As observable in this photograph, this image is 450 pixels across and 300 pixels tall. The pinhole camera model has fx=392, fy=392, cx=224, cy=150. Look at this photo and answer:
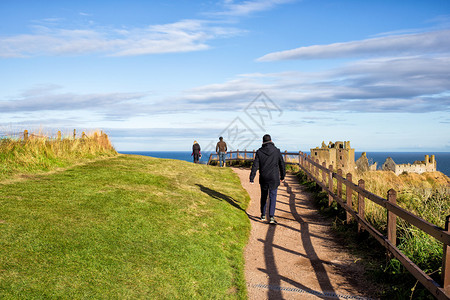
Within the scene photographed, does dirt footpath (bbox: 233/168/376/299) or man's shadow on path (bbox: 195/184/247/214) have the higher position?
man's shadow on path (bbox: 195/184/247/214)

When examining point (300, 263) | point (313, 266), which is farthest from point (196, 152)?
point (313, 266)

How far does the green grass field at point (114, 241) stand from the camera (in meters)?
5.81

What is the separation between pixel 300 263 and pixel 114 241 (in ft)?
12.3

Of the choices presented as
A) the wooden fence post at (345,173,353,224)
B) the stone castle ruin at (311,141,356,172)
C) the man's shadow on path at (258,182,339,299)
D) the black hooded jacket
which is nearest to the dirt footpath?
the man's shadow on path at (258,182,339,299)

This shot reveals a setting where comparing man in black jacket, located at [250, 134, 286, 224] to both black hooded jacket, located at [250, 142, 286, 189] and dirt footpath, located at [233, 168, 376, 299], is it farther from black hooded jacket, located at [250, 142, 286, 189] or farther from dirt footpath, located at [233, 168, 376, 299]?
dirt footpath, located at [233, 168, 376, 299]

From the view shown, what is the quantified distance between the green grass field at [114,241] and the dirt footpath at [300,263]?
41cm

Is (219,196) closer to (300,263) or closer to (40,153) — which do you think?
(300,263)

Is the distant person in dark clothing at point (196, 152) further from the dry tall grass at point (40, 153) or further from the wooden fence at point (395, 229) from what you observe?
the wooden fence at point (395, 229)

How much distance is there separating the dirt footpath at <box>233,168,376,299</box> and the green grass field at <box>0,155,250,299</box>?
407 millimetres

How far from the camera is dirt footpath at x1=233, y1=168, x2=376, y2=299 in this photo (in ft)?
21.5

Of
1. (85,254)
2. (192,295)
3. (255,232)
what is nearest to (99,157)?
(255,232)

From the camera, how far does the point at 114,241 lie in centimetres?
747

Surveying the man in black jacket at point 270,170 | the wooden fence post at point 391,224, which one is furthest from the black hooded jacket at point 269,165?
the wooden fence post at point 391,224

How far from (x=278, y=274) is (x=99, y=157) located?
14346 millimetres
